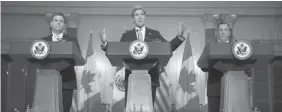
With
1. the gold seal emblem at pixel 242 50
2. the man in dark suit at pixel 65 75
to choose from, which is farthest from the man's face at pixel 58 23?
the gold seal emblem at pixel 242 50

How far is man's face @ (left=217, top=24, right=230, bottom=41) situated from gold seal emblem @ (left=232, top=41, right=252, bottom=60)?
0.78m

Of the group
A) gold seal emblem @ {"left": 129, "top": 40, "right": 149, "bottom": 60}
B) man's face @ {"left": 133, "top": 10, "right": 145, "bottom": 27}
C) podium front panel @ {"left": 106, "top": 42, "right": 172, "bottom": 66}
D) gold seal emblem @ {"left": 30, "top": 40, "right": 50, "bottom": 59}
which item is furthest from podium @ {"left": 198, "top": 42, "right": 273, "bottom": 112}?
gold seal emblem @ {"left": 30, "top": 40, "right": 50, "bottom": 59}

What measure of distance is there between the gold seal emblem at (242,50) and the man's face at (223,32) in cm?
78

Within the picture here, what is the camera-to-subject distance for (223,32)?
4.53 meters

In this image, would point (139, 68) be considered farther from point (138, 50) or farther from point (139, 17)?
point (139, 17)

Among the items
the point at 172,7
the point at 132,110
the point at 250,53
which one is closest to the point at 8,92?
the point at 172,7

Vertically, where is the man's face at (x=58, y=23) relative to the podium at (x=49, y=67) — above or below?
above

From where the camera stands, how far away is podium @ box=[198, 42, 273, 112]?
379 cm

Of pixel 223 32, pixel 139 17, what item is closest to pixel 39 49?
pixel 139 17

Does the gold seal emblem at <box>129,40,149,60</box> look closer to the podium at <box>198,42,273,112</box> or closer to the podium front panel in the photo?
the podium front panel

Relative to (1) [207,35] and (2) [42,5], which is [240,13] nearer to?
(1) [207,35]

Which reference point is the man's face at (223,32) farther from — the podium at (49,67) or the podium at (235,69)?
the podium at (49,67)

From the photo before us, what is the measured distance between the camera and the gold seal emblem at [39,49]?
3.74 metres

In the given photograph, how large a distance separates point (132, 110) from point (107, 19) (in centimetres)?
560
